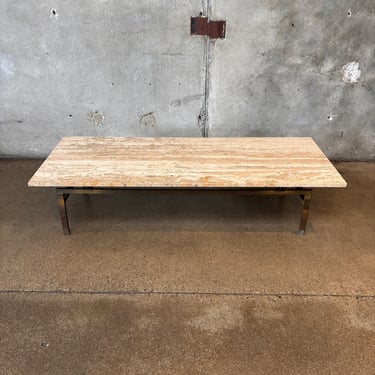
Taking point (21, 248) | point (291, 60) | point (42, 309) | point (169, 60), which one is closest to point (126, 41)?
point (169, 60)

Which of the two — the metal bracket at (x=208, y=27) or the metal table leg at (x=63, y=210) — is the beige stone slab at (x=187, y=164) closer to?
the metal table leg at (x=63, y=210)

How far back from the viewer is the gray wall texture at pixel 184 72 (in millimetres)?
2598

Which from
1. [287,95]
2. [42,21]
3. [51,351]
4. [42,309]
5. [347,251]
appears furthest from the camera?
[287,95]

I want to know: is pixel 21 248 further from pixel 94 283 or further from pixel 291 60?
pixel 291 60

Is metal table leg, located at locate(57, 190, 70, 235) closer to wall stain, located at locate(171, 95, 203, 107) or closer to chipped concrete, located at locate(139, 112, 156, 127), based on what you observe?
chipped concrete, located at locate(139, 112, 156, 127)

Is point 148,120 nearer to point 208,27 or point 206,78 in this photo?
point 206,78

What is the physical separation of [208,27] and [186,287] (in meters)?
1.94

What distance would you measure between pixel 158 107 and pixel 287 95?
1090 mm

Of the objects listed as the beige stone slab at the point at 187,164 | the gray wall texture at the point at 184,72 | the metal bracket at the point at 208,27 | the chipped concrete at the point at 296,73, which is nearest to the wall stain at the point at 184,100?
the gray wall texture at the point at 184,72

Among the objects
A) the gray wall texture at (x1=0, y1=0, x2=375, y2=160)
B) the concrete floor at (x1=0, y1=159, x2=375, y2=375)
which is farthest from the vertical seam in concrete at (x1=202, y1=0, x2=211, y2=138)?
the concrete floor at (x1=0, y1=159, x2=375, y2=375)

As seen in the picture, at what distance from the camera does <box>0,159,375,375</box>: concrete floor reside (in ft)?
4.70

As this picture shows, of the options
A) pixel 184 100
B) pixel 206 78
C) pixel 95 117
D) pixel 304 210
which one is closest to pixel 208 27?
pixel 206 78

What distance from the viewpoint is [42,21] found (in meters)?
2.63

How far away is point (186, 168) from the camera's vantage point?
1990mm
